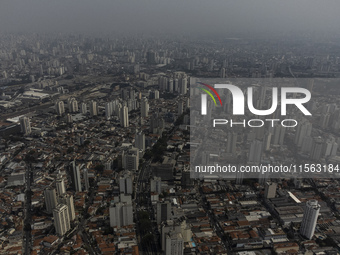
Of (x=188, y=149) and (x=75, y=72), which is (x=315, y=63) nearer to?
(x=188, y=149)

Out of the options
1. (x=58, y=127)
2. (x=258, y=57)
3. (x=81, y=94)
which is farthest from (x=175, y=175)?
(x=258, y=57)

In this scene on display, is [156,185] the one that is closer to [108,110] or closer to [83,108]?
[108,110]

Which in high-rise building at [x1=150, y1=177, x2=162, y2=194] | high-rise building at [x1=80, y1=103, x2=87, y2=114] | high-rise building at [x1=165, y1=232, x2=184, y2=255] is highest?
high-rise building at [x1=165, y1=232, x2=184, y2=255]

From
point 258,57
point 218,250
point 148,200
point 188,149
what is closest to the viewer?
point 218,250

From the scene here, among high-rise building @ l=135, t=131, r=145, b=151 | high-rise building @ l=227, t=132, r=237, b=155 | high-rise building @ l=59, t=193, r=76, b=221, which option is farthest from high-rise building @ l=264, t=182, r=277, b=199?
high-rise building @ l=59, t=193, r=76, b=221

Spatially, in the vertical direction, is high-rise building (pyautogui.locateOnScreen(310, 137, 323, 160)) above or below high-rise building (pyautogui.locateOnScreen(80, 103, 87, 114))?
above

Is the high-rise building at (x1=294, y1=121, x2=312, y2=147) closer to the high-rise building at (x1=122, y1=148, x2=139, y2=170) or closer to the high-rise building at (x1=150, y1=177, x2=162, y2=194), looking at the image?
the high-rise building at (x1=150, y1=177, x2=162, y2=194)

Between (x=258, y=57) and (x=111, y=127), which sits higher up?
(x=258, y=57)

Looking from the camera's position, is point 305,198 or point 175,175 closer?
point 305,198
